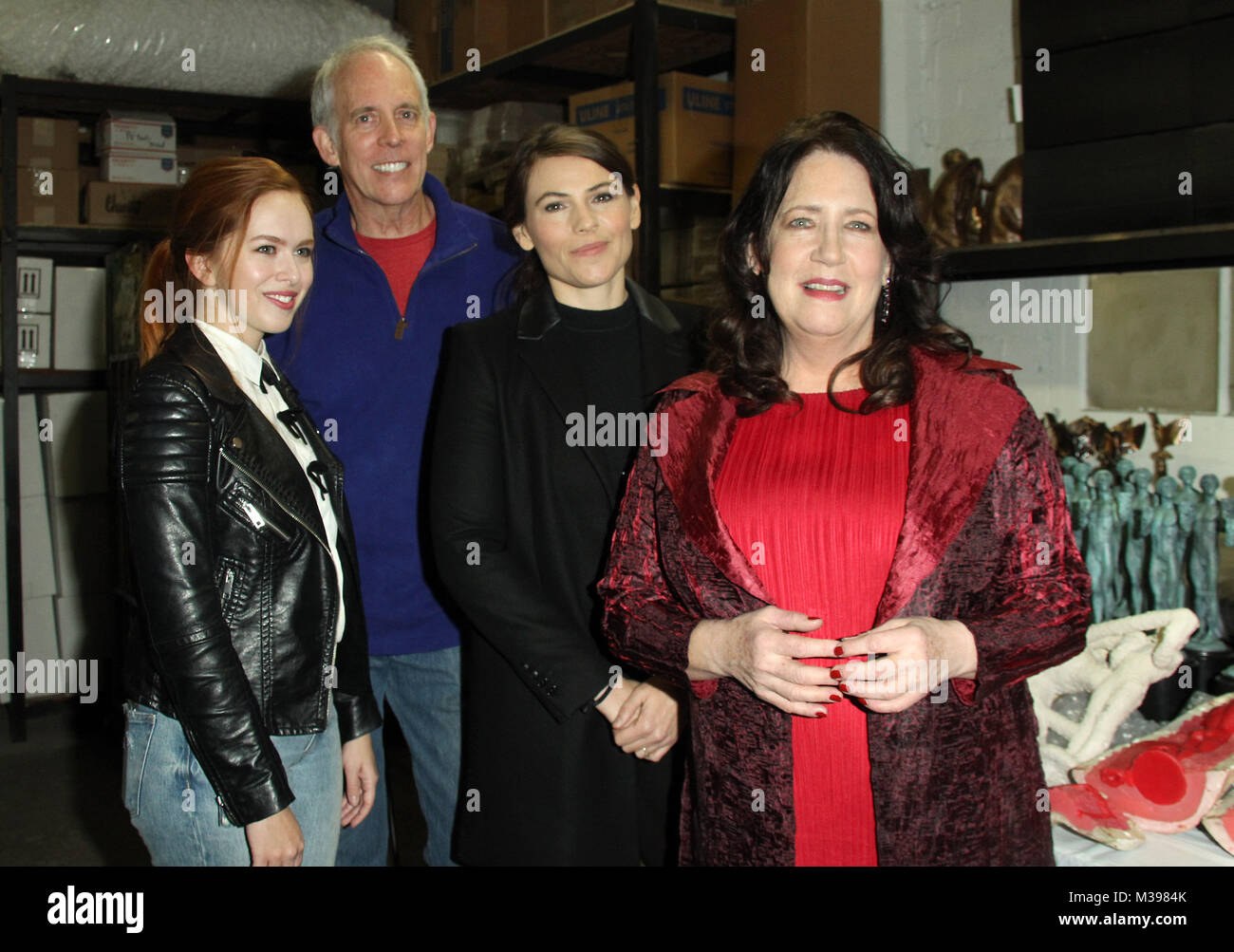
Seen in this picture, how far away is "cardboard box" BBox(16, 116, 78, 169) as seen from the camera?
13.4 ft

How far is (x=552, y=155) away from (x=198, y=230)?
0.54 metres

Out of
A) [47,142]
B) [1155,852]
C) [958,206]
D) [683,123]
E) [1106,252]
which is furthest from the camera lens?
[47,142]

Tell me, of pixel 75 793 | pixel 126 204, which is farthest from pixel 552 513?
pixel 126 204

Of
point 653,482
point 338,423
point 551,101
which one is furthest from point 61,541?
point 653,482

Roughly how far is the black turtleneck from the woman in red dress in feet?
0.59

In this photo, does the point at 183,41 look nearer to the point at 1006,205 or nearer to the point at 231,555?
the point at 1006,205

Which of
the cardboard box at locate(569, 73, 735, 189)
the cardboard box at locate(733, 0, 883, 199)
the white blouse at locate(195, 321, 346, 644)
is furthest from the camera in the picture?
the cardboard box at locate(569, 73, 735, 189)

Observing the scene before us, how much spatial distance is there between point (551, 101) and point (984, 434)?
10.3ft

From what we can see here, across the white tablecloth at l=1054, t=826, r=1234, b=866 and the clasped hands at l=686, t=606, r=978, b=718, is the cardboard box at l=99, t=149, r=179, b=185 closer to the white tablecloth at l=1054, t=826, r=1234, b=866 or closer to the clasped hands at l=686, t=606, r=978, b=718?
the clasped hands at l=686, t=606, r=978, b=718

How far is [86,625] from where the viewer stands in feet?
14.4

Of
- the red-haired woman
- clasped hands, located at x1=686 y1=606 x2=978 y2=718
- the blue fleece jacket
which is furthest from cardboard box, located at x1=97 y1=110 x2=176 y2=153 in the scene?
clasped hands, located at x1=686 y1=606 x2=978 y2=718

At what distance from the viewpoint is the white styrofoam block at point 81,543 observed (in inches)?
171

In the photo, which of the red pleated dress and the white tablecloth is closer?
the red pleated dress
